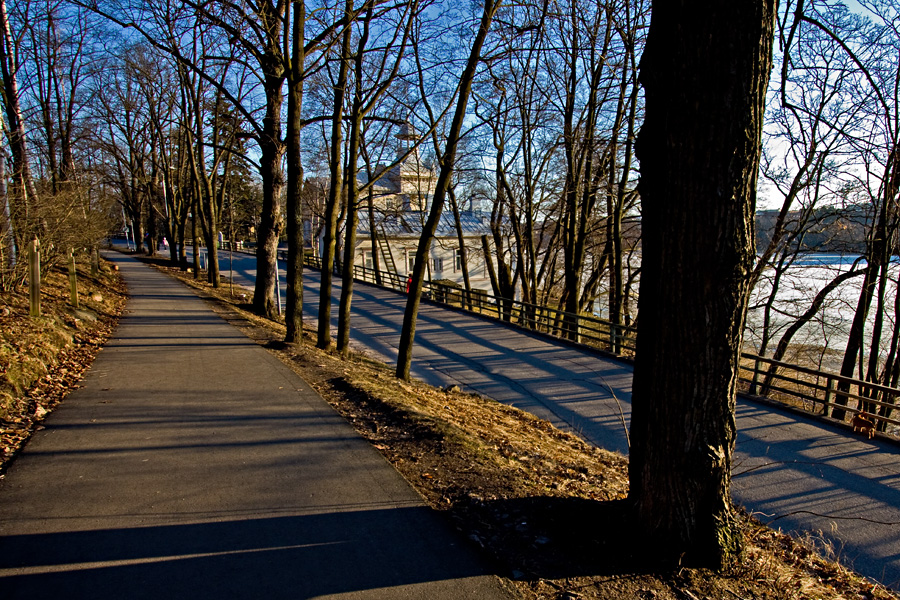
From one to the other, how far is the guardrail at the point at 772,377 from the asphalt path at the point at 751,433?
0.64 meters

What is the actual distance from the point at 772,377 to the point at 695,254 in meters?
10.9

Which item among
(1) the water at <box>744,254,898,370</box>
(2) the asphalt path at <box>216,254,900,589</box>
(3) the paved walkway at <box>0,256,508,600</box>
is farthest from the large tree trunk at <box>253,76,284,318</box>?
(1) the water at <box>744,254,898,370</box>

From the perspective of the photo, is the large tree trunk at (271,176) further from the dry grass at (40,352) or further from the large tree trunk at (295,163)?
the dry grass at (40,352)

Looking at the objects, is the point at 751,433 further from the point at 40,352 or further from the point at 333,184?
the point at 40,352

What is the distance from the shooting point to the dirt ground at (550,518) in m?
3.23

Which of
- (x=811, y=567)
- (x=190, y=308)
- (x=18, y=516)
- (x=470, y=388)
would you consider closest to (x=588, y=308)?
(x=470, y=388)

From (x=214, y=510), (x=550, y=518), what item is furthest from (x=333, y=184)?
(x=550, y=518)

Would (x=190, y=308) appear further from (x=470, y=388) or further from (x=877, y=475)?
(x=877, y=475)

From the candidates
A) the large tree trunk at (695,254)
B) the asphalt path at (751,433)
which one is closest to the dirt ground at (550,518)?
the large tree trunk at (695,254)

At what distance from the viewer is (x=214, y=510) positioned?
404 centimetres

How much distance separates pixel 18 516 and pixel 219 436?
6.14ft

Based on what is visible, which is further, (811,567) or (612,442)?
(612,442)

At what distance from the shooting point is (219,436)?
5570 mm

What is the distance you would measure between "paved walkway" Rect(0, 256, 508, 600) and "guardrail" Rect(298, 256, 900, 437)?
5.05 metres
